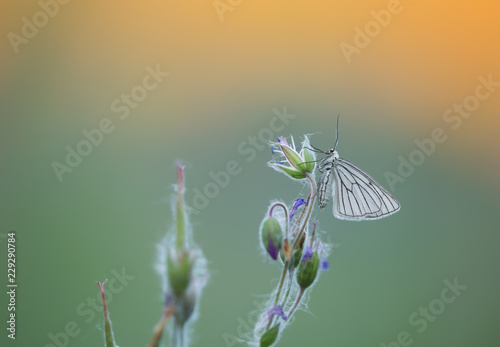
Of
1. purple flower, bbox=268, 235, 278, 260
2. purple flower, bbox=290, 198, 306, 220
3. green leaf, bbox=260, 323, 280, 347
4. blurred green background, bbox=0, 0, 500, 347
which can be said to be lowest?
green leaf, bbox=260, 323, 280, 347

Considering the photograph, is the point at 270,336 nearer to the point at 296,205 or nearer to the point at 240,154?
the point at 296,205

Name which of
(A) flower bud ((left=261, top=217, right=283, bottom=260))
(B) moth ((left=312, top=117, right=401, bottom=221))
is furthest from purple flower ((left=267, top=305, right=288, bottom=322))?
(B) moth ((left=312, top=117, right=401, bottom=221))

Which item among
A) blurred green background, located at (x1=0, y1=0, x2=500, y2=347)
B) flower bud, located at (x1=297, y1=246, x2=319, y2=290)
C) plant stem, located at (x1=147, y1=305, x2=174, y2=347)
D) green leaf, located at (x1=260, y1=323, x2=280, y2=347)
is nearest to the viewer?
plant stem, located at (x1=147, y1=305, x2=174, y2=347)

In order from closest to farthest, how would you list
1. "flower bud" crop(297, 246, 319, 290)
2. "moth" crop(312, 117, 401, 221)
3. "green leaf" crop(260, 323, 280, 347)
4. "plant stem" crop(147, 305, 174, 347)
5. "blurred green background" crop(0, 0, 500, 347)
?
"plant stem" crop(147, 305, 174, 347)
"green leaf" crop(260, 323, 280, 347)
"flower bud" crop(297, 246, 319, 290)
"moth" crop(312, 117, 401, 221)
"blurred green background" crop(0, 0, 500, 347)

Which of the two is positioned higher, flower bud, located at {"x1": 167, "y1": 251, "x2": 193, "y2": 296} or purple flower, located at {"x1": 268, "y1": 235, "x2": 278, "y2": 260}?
purple flower, located at {"x1": 268, "y1": 235, "x2": 278, "y2": 260}

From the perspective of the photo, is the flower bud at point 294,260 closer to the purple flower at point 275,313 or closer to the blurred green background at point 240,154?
the purple flower at point 275,313

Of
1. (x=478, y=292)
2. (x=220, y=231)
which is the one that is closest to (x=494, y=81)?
(x=478, y=292)

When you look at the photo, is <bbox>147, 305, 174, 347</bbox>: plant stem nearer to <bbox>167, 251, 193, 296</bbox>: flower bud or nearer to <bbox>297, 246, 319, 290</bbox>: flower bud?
<bbox>167, 251, 193, 296</bbox>: flower bud

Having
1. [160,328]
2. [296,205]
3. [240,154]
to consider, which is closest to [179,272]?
[160,328]
